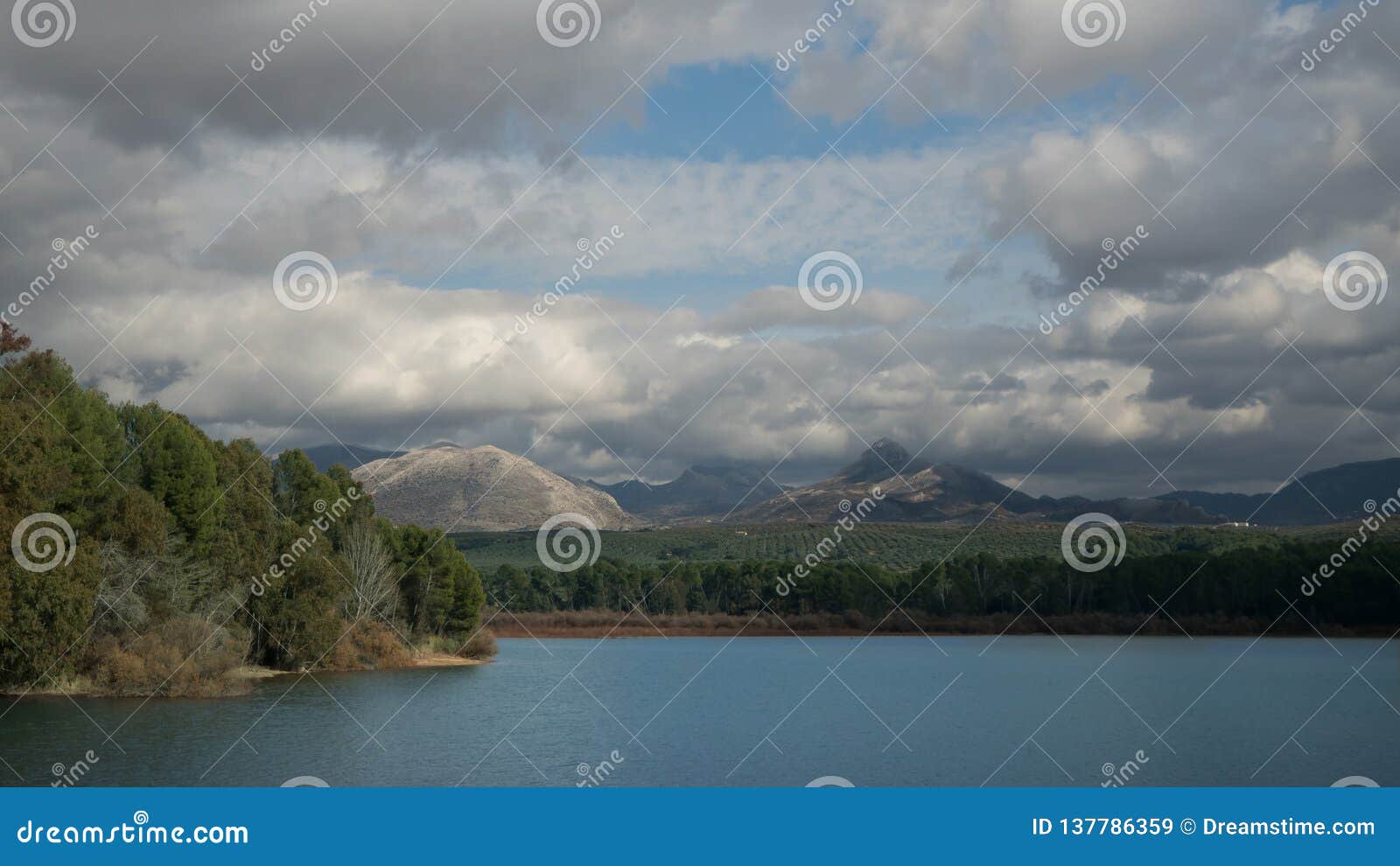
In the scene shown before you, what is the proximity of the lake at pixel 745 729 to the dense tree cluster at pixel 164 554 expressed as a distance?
219 cm

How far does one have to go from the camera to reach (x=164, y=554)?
46969 millimetres

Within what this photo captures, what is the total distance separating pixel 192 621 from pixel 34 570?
32.8 ft

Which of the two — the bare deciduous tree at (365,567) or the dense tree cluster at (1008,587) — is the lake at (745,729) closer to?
the bare deciduous tree at (365,567)

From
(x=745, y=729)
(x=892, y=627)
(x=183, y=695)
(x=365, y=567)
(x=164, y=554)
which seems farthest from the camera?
(x=892, y=627)

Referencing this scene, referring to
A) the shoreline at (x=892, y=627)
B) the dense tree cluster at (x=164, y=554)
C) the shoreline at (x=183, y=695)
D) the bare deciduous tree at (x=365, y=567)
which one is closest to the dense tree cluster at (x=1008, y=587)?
the shoreline at (x=892, y=627)

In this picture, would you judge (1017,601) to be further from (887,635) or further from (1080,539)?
(1080,539)

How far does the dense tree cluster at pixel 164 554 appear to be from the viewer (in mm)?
38406

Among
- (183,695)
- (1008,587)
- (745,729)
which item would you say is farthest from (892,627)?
(183,695)

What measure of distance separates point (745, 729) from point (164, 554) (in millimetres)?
25498

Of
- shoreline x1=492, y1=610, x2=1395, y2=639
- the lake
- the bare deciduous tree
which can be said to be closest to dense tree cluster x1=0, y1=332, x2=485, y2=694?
the bare deciduous tree

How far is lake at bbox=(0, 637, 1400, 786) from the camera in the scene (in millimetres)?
28672

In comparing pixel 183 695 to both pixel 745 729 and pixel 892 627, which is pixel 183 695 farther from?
pixel 892 627

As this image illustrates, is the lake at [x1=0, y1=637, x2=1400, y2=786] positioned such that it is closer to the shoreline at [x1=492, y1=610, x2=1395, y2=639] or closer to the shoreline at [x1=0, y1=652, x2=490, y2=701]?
the shoreline at [x1=0, y1=652, x2=490, y2=701]

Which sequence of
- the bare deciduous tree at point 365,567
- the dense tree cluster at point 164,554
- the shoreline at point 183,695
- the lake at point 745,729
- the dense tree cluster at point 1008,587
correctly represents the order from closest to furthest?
1. the lake at point 745,729
2. the dense tree cluster at point 164,554
3. the shoreline at point 183,695
4. the bare deciduous tree at point 365,567
5. the dense tree cluster at point 1008,587
